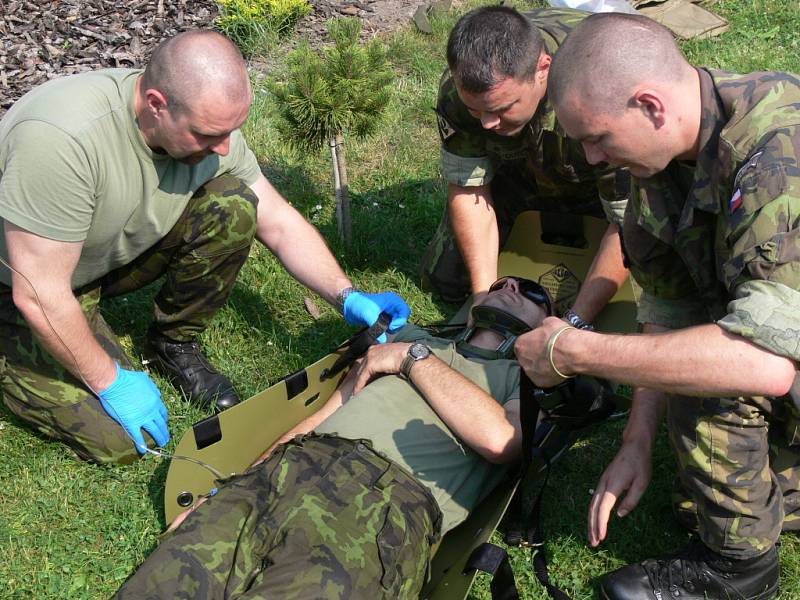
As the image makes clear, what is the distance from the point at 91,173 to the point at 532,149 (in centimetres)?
205

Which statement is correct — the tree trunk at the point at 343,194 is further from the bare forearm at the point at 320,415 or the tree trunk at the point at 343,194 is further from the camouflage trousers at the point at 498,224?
the bare forearm at the point at 320,415

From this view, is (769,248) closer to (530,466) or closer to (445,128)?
(530,466)

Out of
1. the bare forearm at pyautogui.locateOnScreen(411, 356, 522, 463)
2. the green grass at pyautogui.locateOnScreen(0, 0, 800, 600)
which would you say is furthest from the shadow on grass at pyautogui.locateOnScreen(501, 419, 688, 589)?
the bare forearm at pyautogui.locateOnScreen(411, 356, 522, 463)

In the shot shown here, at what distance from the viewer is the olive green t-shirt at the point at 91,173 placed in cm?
342

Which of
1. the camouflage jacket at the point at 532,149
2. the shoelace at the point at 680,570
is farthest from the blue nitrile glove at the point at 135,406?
the shoelace at the point at 680,570

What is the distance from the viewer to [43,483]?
3.81 meters

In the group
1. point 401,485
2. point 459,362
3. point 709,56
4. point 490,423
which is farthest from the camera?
point 709,56

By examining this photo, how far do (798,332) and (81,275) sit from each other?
2958mm

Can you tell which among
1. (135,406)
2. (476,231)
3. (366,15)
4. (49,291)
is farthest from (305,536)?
(366,15)

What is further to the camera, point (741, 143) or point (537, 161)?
point (537, 161)

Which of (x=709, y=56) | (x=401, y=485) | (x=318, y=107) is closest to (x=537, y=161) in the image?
(x=318, y=107)

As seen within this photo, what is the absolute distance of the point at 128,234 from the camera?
12.9 feet

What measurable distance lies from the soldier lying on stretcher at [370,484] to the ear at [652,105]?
1.31 m

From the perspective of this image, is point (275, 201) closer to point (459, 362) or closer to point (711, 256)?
point (459, 362)
